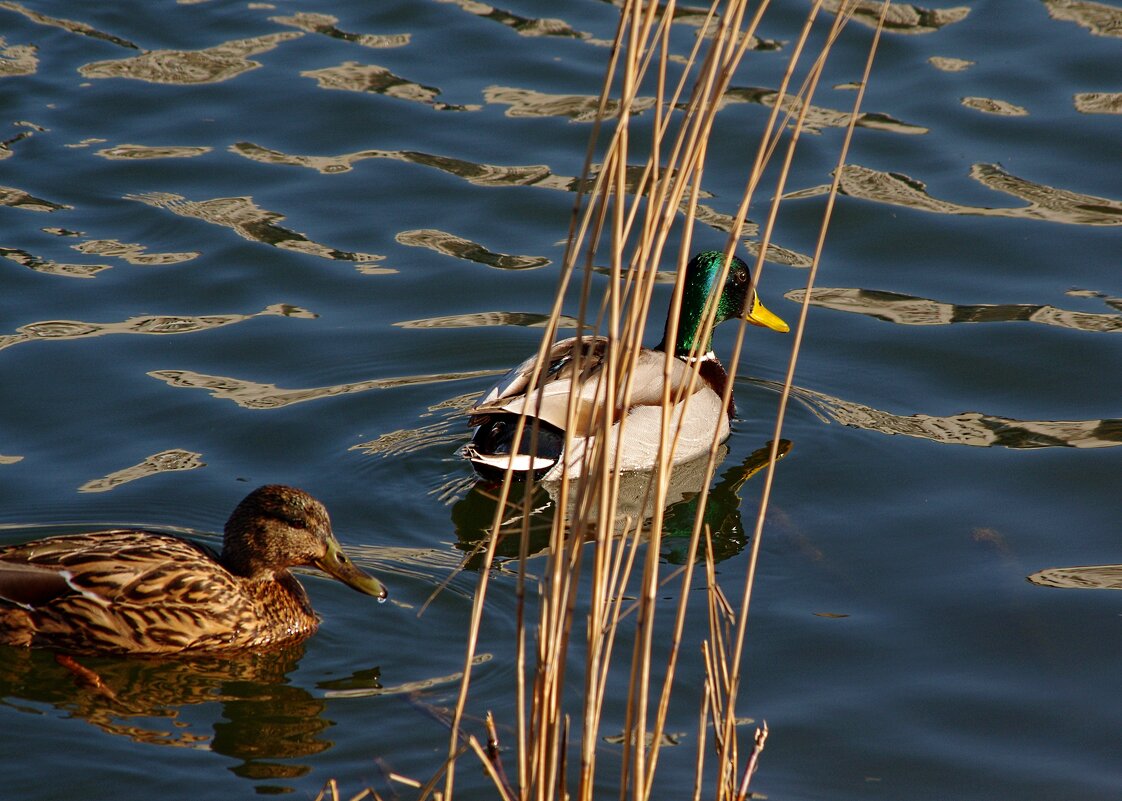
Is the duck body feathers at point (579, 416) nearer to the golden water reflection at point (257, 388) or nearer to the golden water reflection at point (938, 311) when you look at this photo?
the golden water reflection at point (257, 388)

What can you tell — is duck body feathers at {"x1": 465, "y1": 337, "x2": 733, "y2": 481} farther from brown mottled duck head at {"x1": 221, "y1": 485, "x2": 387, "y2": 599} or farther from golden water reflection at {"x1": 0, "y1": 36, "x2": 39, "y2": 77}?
golden water reflection at {"x1": 0, "y1": 36, "x2": 39, "y2": 77}

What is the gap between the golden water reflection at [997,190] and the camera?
402 inches

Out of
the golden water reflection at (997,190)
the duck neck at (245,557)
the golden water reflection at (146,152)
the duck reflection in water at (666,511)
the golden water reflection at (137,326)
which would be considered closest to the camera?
the duck neck at (245,557)

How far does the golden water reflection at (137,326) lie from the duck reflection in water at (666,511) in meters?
2.04

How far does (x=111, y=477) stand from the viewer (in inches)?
285

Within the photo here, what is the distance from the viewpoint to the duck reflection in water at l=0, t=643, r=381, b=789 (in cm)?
543

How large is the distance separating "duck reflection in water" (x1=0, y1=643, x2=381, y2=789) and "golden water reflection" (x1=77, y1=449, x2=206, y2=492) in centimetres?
129

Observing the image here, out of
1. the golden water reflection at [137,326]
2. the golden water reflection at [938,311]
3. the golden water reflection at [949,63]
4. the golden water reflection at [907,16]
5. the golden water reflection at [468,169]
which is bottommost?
the golden water reflection at [137,326]

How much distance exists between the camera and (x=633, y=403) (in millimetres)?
7719

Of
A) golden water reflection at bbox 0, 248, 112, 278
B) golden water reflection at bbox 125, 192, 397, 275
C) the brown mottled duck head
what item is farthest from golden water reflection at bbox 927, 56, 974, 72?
the brown mottled duck head

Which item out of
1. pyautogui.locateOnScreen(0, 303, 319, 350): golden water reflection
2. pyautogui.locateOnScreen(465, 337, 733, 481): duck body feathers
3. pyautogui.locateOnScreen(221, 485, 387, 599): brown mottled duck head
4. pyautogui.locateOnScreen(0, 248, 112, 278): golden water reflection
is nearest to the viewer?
pyautogui.locateOnScreen(221, 485, 387, 599): brown mottled duck head

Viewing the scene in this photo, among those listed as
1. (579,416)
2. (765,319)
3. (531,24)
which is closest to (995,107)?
(531,24)

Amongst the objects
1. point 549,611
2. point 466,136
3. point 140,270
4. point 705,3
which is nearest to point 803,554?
point 549,611

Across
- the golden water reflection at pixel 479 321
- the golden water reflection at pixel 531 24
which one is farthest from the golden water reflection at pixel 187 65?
the golden water reflection at pixel 479 321
